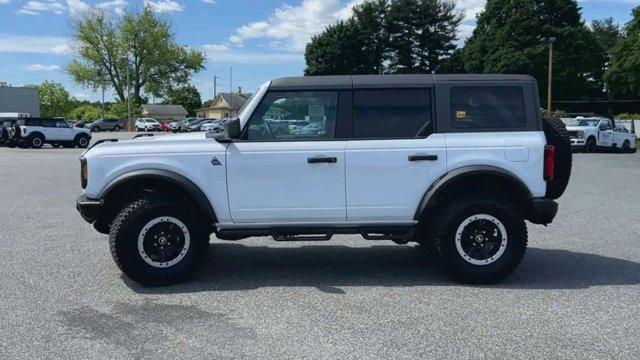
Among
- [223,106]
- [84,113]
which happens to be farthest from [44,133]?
[223,106]

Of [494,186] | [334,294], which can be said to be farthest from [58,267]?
[494,186]

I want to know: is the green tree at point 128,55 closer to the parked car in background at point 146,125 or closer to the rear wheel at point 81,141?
the parked car in background at point 146,125

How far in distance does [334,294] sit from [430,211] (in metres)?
1.28

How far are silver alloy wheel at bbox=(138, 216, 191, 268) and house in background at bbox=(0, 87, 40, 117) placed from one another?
149 ft

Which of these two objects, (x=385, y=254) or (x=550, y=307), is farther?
(x=385, y=254)

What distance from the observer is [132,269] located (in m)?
5.89

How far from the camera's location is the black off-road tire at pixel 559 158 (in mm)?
6301

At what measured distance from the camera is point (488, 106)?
6.13 meters

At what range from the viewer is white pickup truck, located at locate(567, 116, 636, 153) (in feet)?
95.0

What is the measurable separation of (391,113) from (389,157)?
0.47 m

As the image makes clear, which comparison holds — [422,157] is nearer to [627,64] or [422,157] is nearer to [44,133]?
[44,133]

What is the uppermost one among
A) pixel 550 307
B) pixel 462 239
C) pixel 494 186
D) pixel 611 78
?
pixel 611 78

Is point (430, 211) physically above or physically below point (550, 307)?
above

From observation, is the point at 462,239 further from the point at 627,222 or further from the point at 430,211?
the point at 627,222
